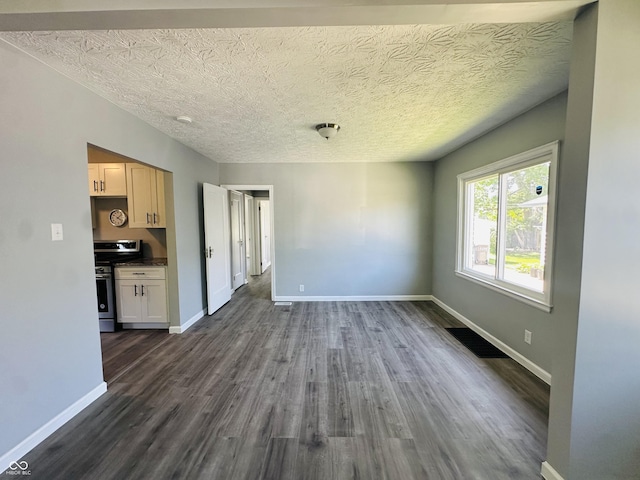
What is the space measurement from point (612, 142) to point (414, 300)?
377cm

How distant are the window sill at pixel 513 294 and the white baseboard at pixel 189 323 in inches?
152

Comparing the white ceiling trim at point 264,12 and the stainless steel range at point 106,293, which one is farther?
the stainless steel range at point 106,293

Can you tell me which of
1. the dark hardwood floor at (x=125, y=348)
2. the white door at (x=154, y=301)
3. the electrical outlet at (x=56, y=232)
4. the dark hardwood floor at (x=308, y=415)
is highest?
the electrical outlet at (x=56, y=232)

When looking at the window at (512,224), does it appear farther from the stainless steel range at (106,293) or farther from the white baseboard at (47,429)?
the stainless steel range at (106,293)

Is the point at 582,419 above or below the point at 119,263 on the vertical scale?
below

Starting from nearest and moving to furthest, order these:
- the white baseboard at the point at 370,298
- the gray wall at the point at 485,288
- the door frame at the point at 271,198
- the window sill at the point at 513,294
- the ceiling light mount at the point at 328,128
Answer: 1. the gray wall at the point at 485,288
2. the window sill at the point at 513,294
3. the ceiling light mount at the point at 328,128
4. the door frame at the point at 271,198
5. the white baseboard at the point at 370,298

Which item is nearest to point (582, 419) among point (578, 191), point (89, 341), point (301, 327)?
point (578, 191)

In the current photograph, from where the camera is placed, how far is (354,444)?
1.61 m

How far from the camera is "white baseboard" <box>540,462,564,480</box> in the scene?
51.8 inches

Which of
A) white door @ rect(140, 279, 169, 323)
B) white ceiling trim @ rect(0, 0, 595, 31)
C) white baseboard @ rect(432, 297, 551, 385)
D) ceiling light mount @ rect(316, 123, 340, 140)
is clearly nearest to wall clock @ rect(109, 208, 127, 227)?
white door @ rect(140, 279, 169, 323)

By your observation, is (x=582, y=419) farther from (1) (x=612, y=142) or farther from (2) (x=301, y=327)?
(2) (x=301, y=327)

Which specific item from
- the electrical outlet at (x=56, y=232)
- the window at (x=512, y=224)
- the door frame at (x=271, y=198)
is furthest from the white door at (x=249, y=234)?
the window at (x=512, y=224)

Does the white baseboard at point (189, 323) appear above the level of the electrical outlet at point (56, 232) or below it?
below

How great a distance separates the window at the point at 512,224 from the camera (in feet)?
7.36
